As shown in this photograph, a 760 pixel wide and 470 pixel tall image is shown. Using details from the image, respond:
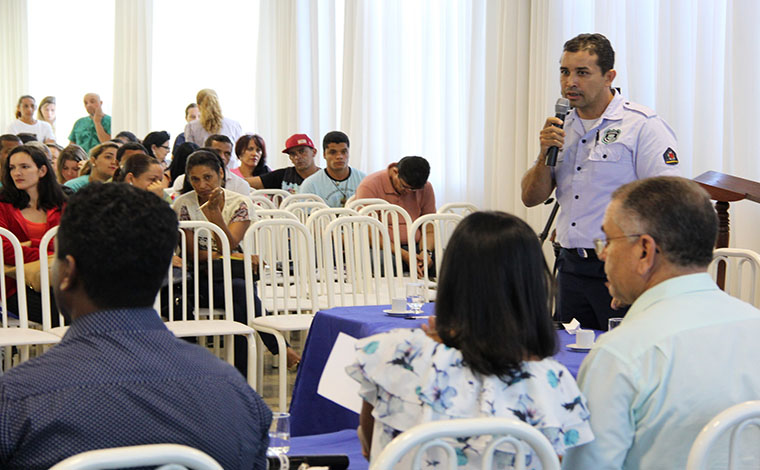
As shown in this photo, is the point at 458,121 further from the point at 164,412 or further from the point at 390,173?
the point at 164,412

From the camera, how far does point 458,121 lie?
684 centimetres

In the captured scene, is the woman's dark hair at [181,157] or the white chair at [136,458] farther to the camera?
the woman's dark hair at [181,157]

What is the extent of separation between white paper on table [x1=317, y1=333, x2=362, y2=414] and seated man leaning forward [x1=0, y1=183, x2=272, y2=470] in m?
0.96

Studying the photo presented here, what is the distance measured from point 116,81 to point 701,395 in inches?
397

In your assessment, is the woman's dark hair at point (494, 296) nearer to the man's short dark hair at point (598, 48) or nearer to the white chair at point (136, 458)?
the white chair at point (136, 458)

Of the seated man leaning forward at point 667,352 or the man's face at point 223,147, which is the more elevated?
the man's face at point 223,147

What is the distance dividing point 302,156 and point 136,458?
5.99m

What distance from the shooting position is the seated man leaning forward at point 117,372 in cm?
126

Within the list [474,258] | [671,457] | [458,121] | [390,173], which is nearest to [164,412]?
[474,258]

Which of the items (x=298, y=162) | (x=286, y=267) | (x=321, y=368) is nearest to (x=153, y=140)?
(x=298, y=162)

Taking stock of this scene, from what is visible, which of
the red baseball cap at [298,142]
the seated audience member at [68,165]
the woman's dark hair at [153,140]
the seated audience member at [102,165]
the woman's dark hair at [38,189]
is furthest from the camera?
the woman's dark hair at [153,140]

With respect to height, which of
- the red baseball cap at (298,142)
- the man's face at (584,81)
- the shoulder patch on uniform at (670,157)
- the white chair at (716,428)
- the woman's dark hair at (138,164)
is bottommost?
the white chair at (716,428)

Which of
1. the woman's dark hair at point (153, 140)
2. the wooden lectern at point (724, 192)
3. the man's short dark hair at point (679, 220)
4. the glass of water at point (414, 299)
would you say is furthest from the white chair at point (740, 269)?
the woman's dark hair at point (153, 140)

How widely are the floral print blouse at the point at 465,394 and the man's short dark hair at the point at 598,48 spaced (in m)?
1.81
